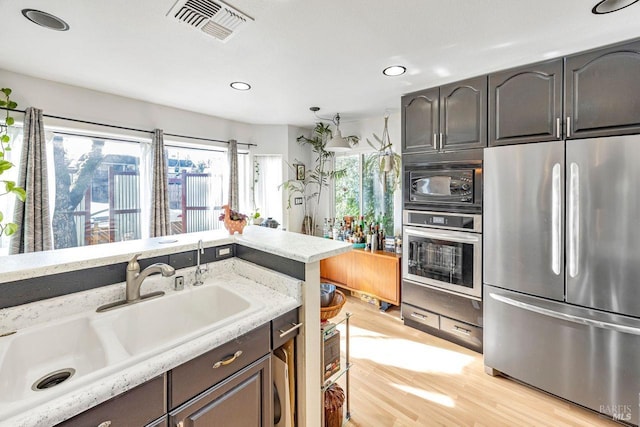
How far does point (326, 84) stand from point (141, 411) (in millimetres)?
2599

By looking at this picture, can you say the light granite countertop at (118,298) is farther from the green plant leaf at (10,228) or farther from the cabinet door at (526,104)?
the cabinet door at (526,104)

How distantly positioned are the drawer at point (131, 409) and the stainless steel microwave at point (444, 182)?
95.2 inches

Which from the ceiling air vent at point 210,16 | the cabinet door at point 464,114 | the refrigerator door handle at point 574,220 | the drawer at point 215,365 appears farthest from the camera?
the cabinet door at point 464,114

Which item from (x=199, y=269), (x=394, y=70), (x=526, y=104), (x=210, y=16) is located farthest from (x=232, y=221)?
(x=526, y=104)

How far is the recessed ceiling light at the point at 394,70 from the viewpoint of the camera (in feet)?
7.36

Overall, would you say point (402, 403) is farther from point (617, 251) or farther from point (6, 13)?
point (6, 13)

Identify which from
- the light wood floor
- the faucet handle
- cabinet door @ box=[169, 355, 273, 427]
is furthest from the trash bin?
the faucet handle

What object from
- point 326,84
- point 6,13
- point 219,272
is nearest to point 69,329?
point 219,272

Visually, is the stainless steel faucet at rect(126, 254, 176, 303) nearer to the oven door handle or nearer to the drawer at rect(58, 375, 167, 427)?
the drawer at rect(58, 375, 167, 427)

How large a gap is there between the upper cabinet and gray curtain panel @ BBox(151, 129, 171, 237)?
9.01 ft

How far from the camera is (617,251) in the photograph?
5.75 feet

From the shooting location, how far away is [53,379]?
1.06 meters

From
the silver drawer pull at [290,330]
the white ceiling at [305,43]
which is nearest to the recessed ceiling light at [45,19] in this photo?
the white ceiling at [305,43]

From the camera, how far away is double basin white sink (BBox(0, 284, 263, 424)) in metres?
0.95
